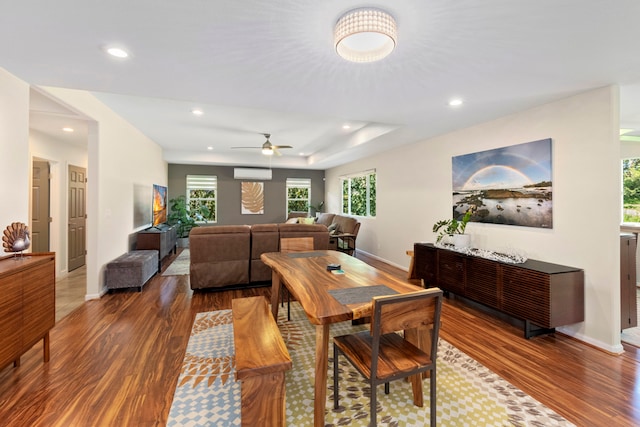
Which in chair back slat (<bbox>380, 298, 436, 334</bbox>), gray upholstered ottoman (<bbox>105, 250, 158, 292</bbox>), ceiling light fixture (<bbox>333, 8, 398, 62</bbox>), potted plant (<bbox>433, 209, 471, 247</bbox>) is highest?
ceiling light fixture (<bbox>333, 8, 398, 62</bbox>)

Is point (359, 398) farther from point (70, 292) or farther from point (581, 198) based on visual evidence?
point (70, 292)

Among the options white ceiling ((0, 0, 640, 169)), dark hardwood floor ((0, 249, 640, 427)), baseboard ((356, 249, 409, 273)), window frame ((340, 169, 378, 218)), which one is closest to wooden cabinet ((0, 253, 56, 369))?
dark hardwood floor ((0, 249, 640, 427))

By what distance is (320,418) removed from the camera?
1.63 meters

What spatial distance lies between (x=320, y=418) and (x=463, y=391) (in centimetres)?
106

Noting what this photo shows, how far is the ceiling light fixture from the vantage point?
159cm

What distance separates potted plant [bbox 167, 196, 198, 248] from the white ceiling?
14.6 ft

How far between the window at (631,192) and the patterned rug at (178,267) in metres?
7.49

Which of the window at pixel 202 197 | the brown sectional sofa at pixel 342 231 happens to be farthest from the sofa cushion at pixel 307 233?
the window at pixel 202 197

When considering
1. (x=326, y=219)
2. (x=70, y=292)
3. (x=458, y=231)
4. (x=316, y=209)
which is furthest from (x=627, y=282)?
(x=316, y=209)

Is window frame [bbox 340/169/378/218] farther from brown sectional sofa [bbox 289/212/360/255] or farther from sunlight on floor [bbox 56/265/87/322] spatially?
sunlight on floor [bbox 56/265/87/322]

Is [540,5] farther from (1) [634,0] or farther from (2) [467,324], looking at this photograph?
(2) [467,324]

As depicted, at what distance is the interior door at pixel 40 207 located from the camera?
4.59 metres

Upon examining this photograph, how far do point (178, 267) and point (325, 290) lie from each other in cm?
474

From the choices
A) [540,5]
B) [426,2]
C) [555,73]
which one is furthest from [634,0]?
[426,2]
